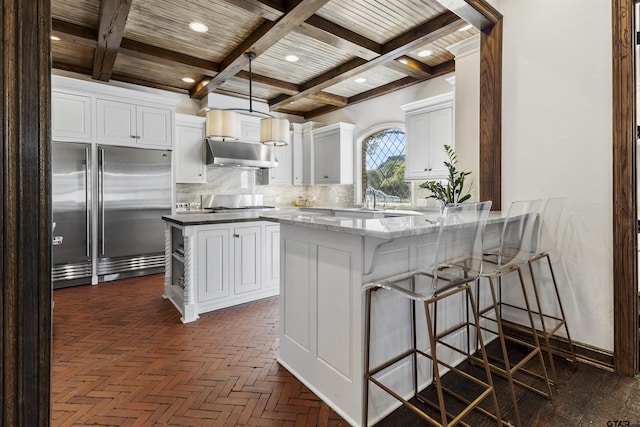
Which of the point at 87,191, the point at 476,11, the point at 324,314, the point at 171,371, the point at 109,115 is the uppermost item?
the point at 476,11

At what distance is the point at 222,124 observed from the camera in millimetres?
3525

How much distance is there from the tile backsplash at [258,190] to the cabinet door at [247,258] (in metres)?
2.86

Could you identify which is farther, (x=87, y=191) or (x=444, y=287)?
(x=87, y=191)

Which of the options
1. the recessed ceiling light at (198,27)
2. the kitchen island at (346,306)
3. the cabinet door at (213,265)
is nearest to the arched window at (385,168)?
the cabinet door at (213,265)

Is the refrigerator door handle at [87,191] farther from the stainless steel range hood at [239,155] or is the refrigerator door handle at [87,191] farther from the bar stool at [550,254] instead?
the bar stool at [550,254]

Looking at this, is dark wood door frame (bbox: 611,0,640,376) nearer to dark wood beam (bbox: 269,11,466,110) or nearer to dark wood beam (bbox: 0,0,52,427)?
dark wood beam (bbox: 269,11,466,110)

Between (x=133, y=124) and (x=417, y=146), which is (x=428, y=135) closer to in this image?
(x=417, y=146)

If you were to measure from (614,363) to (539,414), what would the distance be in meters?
0.90

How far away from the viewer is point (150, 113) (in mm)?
4668

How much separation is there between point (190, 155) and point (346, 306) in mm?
4617

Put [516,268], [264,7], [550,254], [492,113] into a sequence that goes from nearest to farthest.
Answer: [516,268]
[550,254]
[492,113]
[264,7]

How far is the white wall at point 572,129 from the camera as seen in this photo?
2.20 meters

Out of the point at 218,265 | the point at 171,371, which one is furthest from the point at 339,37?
the point at 171,371

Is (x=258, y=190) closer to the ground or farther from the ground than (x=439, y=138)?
closer to the ground
